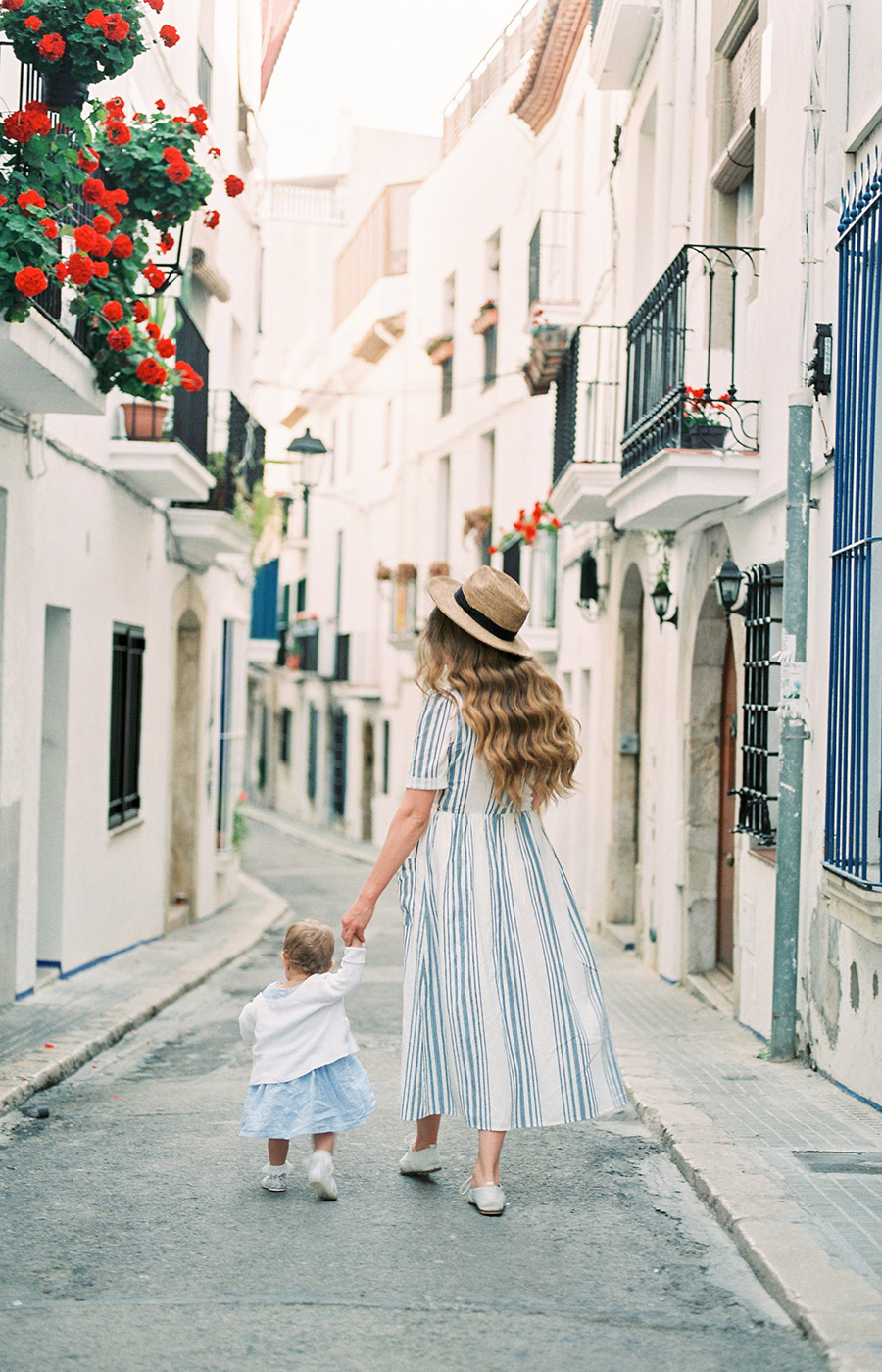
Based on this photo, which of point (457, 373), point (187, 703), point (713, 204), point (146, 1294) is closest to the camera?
point (146, 1294)

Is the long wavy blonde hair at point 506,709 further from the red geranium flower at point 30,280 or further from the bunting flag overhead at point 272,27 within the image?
the bunting flag overhead at point 272,27

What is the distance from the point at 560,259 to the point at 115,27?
1010cm

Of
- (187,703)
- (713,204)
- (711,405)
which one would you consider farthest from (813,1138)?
(187,703)

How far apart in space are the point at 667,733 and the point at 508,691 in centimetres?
652

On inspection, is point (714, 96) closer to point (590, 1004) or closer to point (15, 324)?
point (15, 324)

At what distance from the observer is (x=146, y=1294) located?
12.7 ft

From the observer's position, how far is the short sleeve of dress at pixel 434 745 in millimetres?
4730

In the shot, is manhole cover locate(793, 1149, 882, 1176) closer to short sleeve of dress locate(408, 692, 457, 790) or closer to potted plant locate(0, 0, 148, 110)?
short sleeve of dress locate(408, 692, 457, 790)

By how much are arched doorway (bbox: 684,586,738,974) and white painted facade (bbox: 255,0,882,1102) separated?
0.05 ft

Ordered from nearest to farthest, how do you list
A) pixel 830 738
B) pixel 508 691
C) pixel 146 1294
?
Answer: pixel 146 1294, pixel 508 691, pixel 830 738

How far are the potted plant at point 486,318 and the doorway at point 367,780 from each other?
10422 mm

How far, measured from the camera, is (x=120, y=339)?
8203mm

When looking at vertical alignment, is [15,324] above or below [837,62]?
below

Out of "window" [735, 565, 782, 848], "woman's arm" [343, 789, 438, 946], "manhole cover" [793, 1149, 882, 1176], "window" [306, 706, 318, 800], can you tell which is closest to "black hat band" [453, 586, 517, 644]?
"woman's arm" [343, 789, 438, 946]
